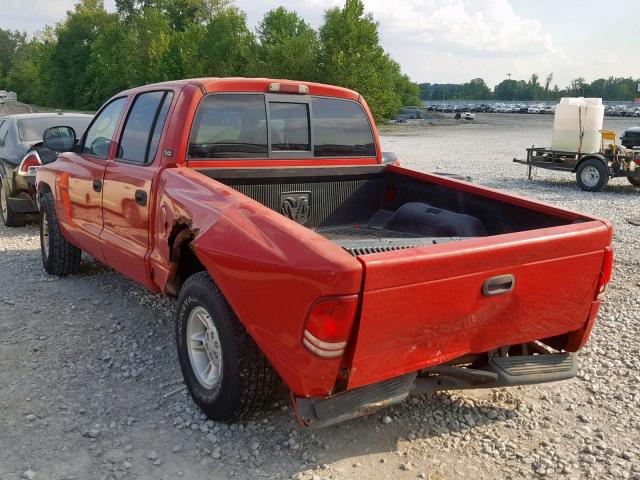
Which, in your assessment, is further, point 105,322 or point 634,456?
point 105,322

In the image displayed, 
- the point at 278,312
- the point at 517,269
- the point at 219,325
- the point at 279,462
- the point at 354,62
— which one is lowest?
the point at 279,462

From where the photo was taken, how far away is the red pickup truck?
2682 millimetres

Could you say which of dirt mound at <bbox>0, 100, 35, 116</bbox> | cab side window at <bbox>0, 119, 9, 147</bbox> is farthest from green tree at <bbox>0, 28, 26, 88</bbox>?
cab side window at <bbox>0, 119, 9, 147</bbox>

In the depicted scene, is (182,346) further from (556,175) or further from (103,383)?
(556,175)

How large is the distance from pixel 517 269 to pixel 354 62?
49.0 m

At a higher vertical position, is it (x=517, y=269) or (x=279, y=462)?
(x=517, y=269)

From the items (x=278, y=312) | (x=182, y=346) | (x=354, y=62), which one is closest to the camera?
(x=278, y=312)

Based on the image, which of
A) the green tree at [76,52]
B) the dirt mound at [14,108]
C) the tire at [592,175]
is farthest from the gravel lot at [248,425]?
the green tree at [76,52]

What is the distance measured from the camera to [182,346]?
369 centimetres

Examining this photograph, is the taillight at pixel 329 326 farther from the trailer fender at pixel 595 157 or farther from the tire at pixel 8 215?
the trailer fender at pixel 595 157

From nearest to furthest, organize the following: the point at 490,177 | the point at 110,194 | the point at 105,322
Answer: the point at 110,194, the point at 105,322, the point at 490,177

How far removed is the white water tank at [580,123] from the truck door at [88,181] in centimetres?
1155

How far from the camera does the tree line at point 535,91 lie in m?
160

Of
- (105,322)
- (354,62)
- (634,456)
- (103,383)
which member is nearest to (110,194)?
(105,322)
